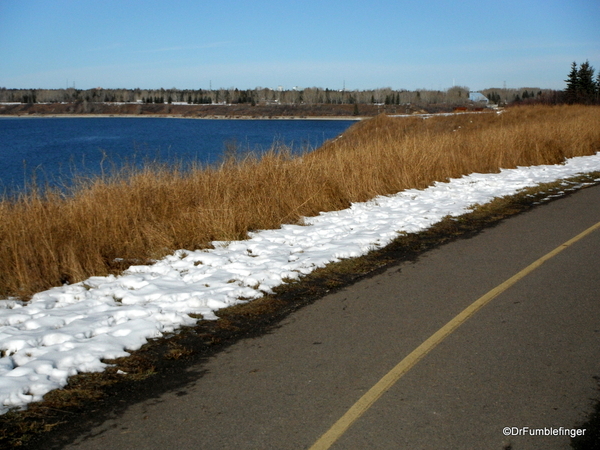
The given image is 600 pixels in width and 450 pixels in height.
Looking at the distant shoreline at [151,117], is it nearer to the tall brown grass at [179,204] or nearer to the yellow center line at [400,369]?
the tall brown grass at [179,204]

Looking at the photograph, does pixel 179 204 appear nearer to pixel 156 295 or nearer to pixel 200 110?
pixel 156 295

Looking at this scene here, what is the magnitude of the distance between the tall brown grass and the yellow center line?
436 cm

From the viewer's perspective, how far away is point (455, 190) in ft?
47.6

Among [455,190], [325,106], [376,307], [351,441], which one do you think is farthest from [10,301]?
[325,106]

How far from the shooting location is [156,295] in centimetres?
669

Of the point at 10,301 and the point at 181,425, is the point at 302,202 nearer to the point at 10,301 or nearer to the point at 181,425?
the point at 10,301

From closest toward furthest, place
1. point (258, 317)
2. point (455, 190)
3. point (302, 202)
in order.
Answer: point (258, 317), point (302, 202), point (455, 190)

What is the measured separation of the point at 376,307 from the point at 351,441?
2700 millimetres

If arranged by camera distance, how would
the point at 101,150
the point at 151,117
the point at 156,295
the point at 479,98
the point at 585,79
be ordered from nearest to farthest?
1. the point at 156,295
2. the point at 101,150
3. the point at 585,79
4. the point at 479,98
5. the point at 151,117

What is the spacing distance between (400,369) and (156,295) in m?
3.20

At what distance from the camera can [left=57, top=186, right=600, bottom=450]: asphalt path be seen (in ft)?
12.2

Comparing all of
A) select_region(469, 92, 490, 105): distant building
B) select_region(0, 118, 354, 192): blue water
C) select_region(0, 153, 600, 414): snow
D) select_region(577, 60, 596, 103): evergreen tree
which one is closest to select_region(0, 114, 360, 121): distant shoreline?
select_region(469, 92, 490, 105): distant building

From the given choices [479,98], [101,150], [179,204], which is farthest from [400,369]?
[479,98]

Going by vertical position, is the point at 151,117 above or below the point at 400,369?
above
